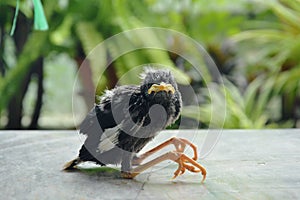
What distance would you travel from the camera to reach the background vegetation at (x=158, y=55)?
148cm

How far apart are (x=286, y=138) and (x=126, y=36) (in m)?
0.70

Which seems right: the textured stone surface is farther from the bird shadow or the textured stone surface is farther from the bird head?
the bird head

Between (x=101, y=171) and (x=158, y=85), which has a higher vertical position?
(x=158, y=85)

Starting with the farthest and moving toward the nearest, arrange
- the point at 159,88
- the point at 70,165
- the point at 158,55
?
1. the point at 158,55
2. the point at 70,165
3. the point at 159,88

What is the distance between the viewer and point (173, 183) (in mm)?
611

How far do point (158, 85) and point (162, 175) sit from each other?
15 centimetres

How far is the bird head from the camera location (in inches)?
22.7

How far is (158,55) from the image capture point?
1.34 m

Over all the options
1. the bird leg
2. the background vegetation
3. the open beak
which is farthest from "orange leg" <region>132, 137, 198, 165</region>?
the background vegetation

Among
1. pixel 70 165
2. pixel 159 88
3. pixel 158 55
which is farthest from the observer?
pixel 158 55

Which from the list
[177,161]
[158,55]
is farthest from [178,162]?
[158,55]

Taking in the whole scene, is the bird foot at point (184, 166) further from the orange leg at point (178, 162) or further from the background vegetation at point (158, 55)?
the background vegetation at point (158, 55)

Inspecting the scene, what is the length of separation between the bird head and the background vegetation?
71 centimetres

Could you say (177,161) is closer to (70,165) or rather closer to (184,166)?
(184,166)
